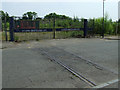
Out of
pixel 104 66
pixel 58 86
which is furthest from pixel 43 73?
pixel 104 66

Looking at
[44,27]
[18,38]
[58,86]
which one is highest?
[44,27]

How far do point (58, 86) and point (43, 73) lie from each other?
1.08 m

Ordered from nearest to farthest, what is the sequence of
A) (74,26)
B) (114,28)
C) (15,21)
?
1. (15,21)
2. (74,26)
3. (114,28)

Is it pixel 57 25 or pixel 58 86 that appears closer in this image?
pixel 58 86

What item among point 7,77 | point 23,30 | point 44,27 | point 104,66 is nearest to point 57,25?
point 44,27

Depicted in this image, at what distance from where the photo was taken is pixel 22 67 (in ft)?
16.3

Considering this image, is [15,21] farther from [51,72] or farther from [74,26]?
[51,72]

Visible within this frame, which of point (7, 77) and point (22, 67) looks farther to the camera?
point (22, 67)

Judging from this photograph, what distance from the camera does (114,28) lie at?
22438 millimetres

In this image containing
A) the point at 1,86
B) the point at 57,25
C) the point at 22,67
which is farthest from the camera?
the point at 57,25

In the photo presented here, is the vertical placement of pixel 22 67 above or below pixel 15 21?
below

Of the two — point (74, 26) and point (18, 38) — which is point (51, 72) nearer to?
point (18, 38)

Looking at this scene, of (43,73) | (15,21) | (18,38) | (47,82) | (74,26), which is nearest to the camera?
(47,82)

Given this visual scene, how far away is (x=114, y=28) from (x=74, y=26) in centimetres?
948
